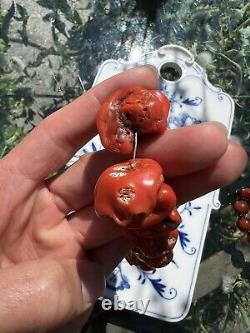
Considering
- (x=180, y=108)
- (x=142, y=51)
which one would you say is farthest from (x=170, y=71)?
(x=142, y=51)

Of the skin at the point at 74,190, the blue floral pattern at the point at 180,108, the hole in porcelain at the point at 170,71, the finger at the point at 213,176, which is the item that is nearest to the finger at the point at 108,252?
the skin at the point at 74,190

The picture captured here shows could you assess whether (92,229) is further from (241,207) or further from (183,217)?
(241,207)

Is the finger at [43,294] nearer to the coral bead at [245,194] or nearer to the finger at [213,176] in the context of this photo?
the finger at [213,176]

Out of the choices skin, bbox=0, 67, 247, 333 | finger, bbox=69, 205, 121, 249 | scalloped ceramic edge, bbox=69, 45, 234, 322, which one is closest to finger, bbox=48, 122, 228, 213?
skin, bbox=0, 67, 247, 333

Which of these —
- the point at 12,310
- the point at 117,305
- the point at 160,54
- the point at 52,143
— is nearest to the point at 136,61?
the point at 160,54

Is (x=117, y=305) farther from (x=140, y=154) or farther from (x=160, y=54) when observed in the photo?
(x=160, y=54)

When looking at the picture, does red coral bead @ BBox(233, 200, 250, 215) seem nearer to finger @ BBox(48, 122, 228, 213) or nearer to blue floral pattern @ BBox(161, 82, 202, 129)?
blue floral pattern @ BBox(161, 82, 202, 129)
